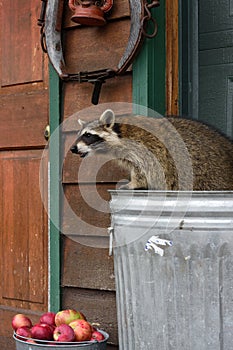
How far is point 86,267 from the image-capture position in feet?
10.7

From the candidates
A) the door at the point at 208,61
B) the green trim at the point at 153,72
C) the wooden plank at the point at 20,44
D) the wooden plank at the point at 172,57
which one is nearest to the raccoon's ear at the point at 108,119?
the green trim at the point at 153,72

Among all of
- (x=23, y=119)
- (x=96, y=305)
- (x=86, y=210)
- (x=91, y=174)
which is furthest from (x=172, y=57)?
(x=96, y=305)

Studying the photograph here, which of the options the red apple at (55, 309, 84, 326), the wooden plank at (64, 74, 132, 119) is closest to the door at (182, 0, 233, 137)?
the wooden plank at (64, 74, 132, 119)

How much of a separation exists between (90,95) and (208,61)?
0.57 m

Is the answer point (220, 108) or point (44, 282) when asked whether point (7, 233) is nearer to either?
point (44, 282)

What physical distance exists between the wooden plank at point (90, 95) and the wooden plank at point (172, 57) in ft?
0.56

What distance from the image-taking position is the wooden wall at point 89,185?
3123mm

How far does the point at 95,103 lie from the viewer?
10.3 ft

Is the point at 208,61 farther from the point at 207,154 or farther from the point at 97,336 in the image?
the point at 97,336

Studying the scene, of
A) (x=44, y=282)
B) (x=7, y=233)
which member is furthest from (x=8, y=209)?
(x=44, y=282)

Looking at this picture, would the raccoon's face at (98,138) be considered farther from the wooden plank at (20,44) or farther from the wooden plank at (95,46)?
the wooden plank at (20,44)

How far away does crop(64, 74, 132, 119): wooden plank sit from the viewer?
3.07 metres

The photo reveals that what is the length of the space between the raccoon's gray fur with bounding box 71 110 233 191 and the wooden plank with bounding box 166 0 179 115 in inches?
9.4

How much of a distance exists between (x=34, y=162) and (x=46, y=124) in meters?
0.22
